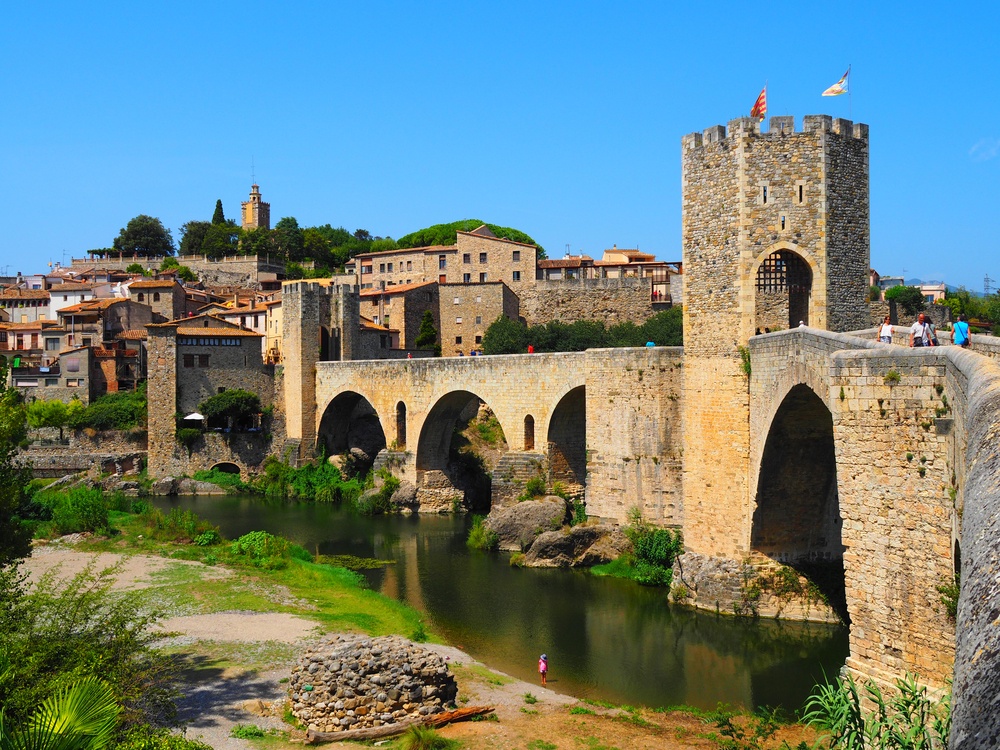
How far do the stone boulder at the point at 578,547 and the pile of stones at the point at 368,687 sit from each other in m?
10.5

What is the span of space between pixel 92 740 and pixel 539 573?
1845 cm

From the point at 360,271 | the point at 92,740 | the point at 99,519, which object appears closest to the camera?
the point at 92,740

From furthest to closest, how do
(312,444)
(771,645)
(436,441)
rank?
(312,444), (436,441), (771,645)

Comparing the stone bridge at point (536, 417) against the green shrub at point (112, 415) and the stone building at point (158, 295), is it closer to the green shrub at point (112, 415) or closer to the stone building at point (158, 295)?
the green shrub at point (112, 415)

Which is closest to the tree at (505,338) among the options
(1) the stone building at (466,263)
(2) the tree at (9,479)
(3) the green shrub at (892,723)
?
(1) the stone building at (466,263)

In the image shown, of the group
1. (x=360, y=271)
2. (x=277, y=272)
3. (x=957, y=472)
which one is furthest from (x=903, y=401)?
(x=277, y=272)

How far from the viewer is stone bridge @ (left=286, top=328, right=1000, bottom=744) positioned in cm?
749

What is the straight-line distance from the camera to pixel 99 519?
28.8m

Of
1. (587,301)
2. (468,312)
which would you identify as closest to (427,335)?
(468,312)

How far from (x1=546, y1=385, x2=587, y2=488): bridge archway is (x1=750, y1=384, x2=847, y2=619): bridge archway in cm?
996

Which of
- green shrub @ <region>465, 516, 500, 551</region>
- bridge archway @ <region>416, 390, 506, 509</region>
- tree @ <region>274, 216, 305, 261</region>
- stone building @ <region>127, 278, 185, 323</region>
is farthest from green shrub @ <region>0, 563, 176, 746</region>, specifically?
tree @ <region>274, 216, 305, 261</region>

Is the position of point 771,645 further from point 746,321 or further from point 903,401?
point 903,401

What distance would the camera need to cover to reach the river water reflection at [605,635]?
16.3 metres

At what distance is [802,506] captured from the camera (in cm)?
1880
